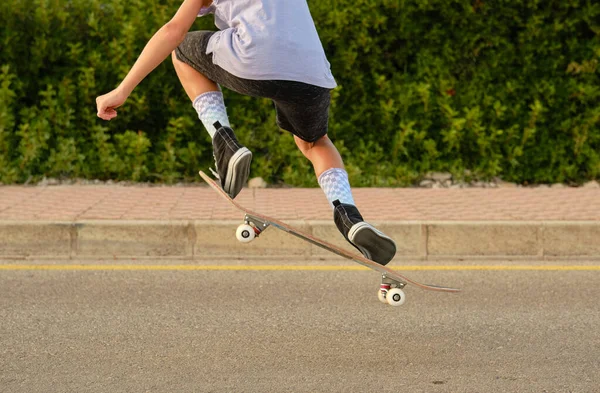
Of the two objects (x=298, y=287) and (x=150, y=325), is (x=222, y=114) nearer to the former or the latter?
(x=150, y=325)

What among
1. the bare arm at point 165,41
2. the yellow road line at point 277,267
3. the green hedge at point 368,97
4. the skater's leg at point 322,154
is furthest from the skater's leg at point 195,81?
the green hedge at point 368,97

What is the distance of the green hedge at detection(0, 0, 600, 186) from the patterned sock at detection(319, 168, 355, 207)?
5437 millimetres

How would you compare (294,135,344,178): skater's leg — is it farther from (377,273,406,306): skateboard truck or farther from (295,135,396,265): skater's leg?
(377,273,406,306): skateboard truck

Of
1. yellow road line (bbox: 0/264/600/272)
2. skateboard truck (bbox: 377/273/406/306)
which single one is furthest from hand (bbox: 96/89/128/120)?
yellow road line (bbox: 0/264/600/272)

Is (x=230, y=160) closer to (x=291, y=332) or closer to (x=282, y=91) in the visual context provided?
(x=282, y=91)

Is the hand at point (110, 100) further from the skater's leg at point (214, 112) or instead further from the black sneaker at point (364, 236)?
the black sneaker at point (364, 236)

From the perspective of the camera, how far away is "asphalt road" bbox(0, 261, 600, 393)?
472cm

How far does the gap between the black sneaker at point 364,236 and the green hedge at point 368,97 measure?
218 inches

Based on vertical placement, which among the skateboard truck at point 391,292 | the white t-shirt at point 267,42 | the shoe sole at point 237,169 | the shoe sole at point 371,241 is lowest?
the skateboard truck at point 391,292

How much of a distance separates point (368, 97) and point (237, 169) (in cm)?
635

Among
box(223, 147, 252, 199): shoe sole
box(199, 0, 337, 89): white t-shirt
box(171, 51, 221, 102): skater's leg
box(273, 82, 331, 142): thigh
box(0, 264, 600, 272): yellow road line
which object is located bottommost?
box(0, 264, 600, 272): yellow road line

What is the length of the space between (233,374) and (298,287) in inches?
78.0

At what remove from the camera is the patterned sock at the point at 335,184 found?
4984mm

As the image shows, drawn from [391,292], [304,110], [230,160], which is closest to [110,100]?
[230,160]
